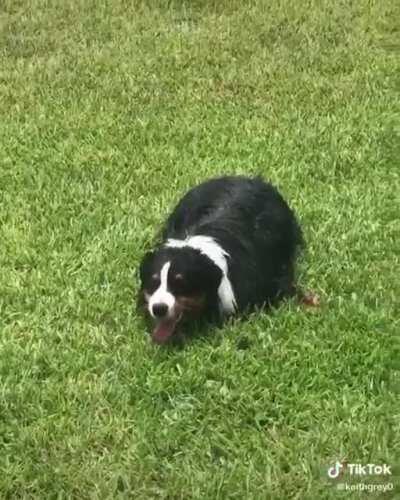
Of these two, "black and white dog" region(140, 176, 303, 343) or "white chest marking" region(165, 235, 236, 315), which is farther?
"white chest marking" region(165, 235, 236, 315)

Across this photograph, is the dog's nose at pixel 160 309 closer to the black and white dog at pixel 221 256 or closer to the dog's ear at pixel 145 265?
the black and white dog at pixel 221 256

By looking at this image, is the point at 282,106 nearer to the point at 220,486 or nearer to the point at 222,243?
the point at 222,243

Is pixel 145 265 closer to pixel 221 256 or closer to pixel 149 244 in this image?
pixel 221 256

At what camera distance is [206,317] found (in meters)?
4.17

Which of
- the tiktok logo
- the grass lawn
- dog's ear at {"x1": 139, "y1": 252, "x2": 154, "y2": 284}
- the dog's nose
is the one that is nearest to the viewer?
the tiktok logo

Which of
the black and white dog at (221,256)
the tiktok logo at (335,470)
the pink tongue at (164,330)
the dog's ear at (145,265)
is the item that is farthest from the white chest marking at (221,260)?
the tiktok logo at (335,470)

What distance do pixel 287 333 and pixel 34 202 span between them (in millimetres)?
2308

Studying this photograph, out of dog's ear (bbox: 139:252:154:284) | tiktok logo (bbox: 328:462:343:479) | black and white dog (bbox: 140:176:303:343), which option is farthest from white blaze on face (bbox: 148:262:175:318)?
tiktok logo (bbox: 328:462:343:479)

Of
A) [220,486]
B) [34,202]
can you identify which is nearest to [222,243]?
[220,486]

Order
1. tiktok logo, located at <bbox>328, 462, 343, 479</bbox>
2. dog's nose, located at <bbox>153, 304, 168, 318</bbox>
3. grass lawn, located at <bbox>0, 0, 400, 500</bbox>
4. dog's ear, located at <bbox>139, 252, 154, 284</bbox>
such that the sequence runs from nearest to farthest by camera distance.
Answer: tiktok logo, located at <bbox>328, 462, 343, 479</bbox> → grass lawn, located at <bbox>0, 0, 400, 500</bbox> → dog's nose, located at <bbox>153, 304, 168, 318</bbox> → dog's ear, located at <bbox>139, 252, 154, 284</bbox>

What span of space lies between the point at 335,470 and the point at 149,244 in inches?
83.3

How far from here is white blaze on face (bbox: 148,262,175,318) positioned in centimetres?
393

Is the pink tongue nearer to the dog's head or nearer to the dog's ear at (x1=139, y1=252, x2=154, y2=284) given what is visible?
the dog's head

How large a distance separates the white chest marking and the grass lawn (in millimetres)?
98
